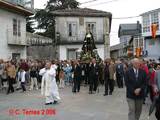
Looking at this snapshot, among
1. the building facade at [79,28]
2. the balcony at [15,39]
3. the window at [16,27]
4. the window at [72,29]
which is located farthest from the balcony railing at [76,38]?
the window at [16,27]

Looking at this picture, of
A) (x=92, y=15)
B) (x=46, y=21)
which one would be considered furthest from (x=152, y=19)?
(x=46, y=21)

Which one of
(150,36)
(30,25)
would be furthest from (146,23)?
(30,25)

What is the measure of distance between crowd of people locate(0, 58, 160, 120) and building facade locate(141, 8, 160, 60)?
25976mm

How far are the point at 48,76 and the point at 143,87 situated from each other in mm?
6606

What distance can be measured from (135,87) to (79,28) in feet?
127

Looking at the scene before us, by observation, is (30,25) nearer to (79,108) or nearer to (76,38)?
(76,38)

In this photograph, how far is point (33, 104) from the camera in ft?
52.7

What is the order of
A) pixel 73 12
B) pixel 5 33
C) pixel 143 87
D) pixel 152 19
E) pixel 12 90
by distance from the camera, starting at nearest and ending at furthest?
pixel 143 87, pixel 12 90, pixel 5 33, pixel 73 12, pixel 152 19

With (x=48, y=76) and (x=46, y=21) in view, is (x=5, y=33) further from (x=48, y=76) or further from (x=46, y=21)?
(x=46, y=21)

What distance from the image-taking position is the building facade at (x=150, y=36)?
169ft

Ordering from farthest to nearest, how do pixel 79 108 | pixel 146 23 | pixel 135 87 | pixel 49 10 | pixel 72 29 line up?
pixel 49 10 → pixel 146 23 → pixel 72 29 → pixel 79 108 → pixel 135 87

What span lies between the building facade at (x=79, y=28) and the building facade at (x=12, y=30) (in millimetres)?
11600

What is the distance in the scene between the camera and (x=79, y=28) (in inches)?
1897

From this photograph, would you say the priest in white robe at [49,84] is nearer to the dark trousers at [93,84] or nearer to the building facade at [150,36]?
the dark trousers at [93,84]
